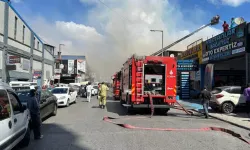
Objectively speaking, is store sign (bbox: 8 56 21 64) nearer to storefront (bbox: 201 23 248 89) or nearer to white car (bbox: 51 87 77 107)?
white car (bbox: 51 87 77 107)

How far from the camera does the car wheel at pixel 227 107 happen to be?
15.8m

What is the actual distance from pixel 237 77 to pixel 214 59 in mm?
5600

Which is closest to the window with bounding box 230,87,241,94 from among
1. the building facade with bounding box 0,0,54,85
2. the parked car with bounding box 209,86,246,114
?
the parked car with bounding box 209,86,246,114

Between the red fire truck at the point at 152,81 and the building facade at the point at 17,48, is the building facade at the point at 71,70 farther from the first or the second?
the red fire truck at the point at 152,81

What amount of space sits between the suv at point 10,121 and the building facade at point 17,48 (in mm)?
20562

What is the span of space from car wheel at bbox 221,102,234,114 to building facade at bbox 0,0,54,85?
61.2 ft

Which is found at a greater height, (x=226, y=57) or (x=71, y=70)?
(x=71, y=70)

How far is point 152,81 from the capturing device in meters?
15.0

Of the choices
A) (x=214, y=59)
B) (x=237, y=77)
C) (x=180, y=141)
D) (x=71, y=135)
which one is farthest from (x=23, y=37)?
(x=180, y=141)

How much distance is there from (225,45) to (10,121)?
61.0 ft

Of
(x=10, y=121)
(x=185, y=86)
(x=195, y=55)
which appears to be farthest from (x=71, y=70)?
(x=10, y=121)

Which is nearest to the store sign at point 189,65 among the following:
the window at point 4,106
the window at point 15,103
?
the window at point 15,103

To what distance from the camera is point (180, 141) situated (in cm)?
809

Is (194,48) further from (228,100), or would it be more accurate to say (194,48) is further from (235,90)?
(228,100)
